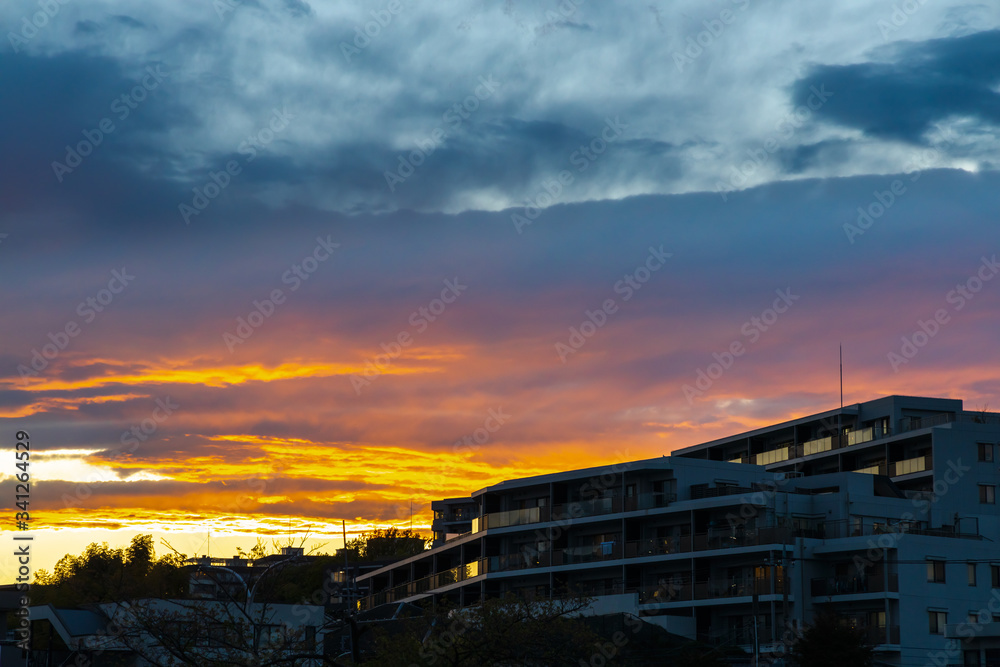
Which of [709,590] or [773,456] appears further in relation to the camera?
[773,456]

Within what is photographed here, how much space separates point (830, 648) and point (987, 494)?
1520 inches

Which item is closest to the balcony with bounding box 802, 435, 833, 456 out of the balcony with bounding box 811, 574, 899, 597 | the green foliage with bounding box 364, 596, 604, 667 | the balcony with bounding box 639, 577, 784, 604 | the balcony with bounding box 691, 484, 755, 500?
the balcony with bounding box 691, 484, 755, 500

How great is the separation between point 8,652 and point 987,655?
50275 millimetres

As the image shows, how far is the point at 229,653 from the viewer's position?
34.9 meters

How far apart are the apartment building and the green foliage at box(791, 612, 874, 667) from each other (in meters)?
10.1

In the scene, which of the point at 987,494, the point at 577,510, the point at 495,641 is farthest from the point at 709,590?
the point at 495,641

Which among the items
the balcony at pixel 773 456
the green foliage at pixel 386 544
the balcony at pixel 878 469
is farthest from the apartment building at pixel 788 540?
the green foliage at pixel 386 544

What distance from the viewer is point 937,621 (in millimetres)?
65250

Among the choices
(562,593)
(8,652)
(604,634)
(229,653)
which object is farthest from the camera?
(562,593)

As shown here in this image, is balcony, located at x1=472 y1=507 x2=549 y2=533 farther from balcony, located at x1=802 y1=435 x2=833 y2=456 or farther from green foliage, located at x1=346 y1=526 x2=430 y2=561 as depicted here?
green foliage, located at x1=346 y1=526 x2=430 y2=561

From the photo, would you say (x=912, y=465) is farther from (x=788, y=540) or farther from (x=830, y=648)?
(x=830, y=648)

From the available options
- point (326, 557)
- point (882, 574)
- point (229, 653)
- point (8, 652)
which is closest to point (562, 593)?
point (882, 574)

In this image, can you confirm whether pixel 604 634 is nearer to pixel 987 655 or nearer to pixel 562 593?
pixel 562 593

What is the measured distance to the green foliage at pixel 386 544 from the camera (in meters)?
175
